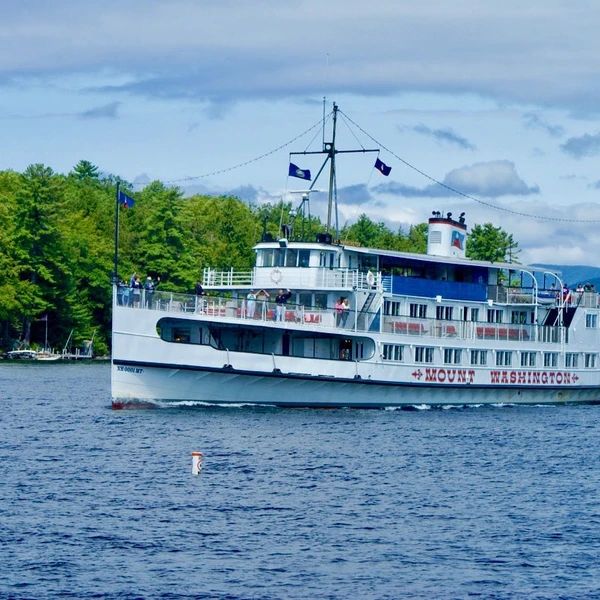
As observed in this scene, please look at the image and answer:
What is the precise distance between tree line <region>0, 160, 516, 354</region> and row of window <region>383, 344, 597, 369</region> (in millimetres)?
41037

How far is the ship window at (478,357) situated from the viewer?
78.2 m

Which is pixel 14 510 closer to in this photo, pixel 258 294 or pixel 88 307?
pixel 258 294

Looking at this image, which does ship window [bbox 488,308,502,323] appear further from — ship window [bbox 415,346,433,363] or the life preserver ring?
the life preserver ring

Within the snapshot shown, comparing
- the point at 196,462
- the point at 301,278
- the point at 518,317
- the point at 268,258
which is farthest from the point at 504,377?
the point at 196,462

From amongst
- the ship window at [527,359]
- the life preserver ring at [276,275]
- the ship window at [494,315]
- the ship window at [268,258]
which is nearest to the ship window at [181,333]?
the life preserver ring at [276,275]

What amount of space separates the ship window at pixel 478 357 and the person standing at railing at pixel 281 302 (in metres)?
11.7

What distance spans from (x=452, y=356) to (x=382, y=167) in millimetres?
10389

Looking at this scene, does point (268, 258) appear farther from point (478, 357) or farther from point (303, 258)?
point (478, 357)

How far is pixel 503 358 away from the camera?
7988 centimetres

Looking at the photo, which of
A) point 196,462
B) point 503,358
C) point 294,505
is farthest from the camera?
point 503,358

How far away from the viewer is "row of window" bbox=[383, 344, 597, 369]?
74.2 m

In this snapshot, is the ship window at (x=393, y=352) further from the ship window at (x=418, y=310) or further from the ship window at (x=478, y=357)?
the ship window at (x=478, y=357)

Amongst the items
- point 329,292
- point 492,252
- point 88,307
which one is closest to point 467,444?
point 329,292

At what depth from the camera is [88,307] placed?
144000 millimetres
